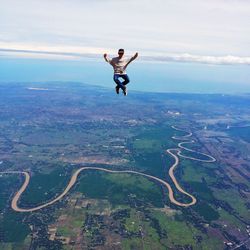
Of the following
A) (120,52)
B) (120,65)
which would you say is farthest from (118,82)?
(120,52)

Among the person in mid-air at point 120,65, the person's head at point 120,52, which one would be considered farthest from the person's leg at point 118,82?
the person's head at point 120,52

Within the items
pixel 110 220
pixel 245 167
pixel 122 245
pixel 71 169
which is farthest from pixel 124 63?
pixel 245 167

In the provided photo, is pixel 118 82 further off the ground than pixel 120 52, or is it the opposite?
pixel 120 52

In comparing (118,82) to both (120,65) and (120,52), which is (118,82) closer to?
(120,65)

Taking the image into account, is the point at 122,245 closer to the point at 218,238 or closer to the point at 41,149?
the point at 218,238

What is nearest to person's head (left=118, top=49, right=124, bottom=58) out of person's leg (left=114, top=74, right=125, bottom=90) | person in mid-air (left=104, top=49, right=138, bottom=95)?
person in mid-air (left=104, top=49, right=138, bottom=95)

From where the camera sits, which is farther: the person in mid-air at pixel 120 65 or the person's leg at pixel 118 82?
the person's leg at pixel 118 82

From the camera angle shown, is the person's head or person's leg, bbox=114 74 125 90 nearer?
the person's head

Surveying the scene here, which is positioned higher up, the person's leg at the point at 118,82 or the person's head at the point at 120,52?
the person's head at the point at 120,52

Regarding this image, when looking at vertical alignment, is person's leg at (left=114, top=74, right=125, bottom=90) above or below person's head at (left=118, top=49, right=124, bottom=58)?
below

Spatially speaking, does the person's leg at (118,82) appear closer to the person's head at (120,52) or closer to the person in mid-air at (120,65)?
the person in mid-air at (120,65)

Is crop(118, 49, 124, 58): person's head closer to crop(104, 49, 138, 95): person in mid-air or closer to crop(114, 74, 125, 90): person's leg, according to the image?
crop(104, 49, 138, 95): person in mid-air
